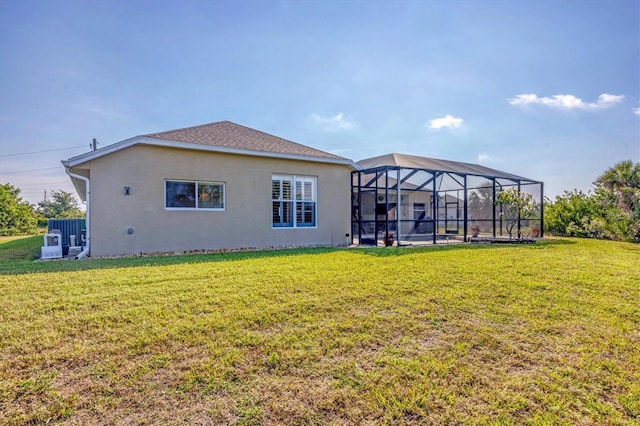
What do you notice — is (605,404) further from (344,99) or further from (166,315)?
(344,99)

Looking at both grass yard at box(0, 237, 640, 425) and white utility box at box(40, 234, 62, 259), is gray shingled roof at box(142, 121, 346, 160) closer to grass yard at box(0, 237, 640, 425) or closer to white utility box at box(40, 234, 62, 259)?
white utility box at box(40, 234, 62, 259)

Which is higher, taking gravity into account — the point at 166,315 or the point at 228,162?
the point at 228,162

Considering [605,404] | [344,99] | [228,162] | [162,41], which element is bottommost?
[605,404]

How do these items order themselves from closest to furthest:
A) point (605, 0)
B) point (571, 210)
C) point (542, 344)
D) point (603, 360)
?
point (603, 360) → point (542, 344) → point (605, 0) → point (571, 210)

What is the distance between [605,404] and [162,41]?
13.8 metres

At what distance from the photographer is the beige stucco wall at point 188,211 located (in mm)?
8891

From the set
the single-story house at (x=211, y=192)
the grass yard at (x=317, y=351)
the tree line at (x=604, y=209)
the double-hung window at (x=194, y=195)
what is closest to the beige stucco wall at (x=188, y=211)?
the single-story house at (x=211, y=192)

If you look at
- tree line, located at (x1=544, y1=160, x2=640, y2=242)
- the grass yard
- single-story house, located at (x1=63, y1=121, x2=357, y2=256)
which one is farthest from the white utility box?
tree line, located at (x1=544, y1=160, x2=640, y2=242)

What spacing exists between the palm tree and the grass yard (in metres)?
12.8

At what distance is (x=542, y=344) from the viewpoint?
3.12 m

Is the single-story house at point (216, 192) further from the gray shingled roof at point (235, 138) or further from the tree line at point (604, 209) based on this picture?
the tree line at point (604, 209)

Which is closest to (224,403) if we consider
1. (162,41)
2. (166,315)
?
(166,315)

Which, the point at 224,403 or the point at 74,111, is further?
the point at 74,111

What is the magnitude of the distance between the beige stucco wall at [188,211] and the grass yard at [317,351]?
3713 mm
